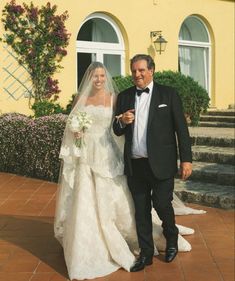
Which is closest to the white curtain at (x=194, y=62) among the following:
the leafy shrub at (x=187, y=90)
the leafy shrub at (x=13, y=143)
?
the leafy shrub at (x=187, y=90)

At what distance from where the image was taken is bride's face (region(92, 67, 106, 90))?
446 centimetres

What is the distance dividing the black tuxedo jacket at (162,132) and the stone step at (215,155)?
3.76 meters

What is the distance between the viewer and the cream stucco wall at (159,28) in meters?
11.4

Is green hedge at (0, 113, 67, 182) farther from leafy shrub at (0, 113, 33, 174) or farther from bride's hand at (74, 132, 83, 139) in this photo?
bride's hand at (74, 132, 83, 139)

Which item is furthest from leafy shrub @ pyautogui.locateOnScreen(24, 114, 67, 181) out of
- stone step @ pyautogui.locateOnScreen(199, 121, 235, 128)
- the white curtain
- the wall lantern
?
the white curtain

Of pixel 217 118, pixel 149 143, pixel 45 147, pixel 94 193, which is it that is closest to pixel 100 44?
pixel 217 118

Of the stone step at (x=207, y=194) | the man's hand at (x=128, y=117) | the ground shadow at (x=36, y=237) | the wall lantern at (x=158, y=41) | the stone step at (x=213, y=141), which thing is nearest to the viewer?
the man's hand at (x=128, y=117)

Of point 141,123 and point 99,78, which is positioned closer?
point 141,123

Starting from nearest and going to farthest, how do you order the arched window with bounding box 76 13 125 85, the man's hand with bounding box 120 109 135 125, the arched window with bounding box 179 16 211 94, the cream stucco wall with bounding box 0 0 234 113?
the man's hand with bounding box 120 109 135 125
the cream stucco wall with bounding box 0 0 234 113
the arched window with bounding box 76 13 125 85
the arched window with bounding box 179 16 211 94

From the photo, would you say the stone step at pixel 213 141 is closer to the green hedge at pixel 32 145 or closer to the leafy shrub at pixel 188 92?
the leafy shrub at pixel 188 92

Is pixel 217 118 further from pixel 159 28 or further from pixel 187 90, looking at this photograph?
pixel 159 28

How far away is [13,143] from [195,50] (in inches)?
308

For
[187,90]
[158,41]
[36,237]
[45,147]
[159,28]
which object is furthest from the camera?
[159,28]

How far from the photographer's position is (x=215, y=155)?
8070 mm
